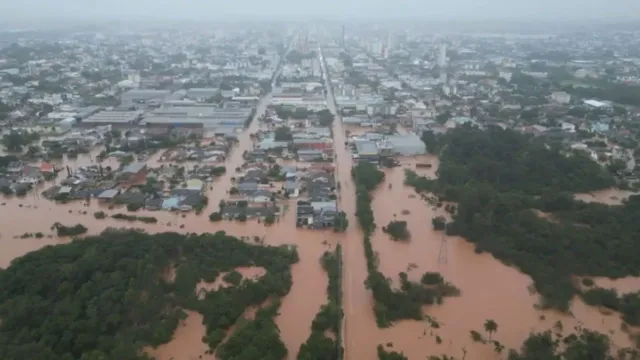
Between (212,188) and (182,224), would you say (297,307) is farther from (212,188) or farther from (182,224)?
(212,188)

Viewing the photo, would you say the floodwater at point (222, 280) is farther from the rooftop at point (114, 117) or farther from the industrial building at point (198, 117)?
the rooftop at point (114, 117)

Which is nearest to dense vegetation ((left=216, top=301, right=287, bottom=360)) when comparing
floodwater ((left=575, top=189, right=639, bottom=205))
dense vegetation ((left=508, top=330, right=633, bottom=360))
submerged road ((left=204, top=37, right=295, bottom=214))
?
dense vegetation ((left=508, top=330, right=633, bottom=360))

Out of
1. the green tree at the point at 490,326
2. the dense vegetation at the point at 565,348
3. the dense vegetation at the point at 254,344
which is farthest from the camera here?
the green tree at the point at 490,326

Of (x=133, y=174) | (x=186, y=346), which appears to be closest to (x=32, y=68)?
(x=133, y=174)

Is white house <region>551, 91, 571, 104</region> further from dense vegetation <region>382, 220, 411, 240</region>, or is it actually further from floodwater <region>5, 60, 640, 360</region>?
dense vegetation <region>382, 220, 411, 240</region>

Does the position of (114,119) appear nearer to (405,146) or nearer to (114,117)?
(114,117)

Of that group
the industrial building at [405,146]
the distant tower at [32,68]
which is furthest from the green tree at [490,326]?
the distant tower at [32,68]
